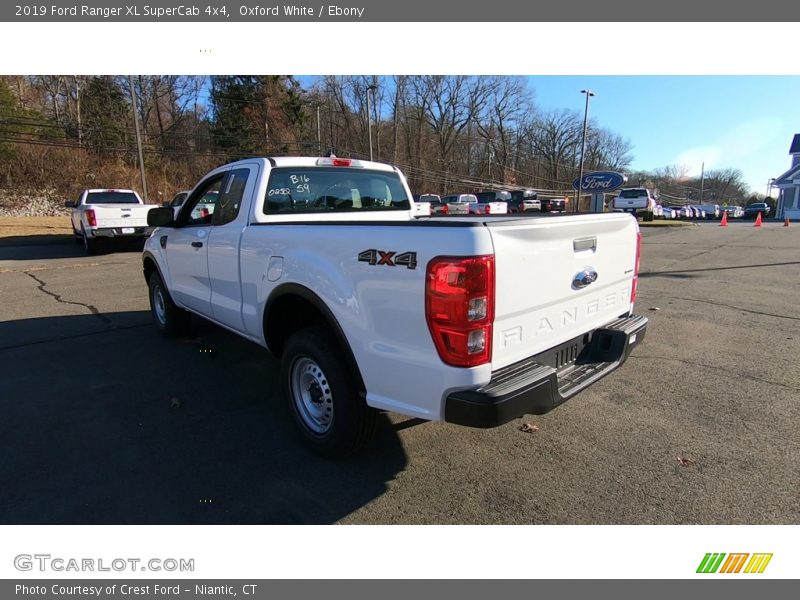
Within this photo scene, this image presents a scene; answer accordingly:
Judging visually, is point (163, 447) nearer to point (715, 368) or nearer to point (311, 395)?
point (311, 395)

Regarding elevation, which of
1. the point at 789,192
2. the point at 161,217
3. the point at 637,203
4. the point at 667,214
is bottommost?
the point at 161,217

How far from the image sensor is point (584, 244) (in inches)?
115

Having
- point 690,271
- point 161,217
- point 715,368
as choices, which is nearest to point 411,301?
point 161,217

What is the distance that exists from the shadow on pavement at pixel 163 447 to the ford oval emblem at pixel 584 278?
1.63m

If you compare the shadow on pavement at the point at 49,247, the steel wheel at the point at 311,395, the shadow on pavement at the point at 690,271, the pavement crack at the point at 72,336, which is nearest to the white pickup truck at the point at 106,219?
the shadow on pavement at the point at 49,247

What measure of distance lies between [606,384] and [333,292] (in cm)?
287

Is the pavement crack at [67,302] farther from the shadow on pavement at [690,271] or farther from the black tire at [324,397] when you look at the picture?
the shadow on pavement at [690,271]

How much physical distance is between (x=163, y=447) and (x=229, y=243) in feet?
5.52

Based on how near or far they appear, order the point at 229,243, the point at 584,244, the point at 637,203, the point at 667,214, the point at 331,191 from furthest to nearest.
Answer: the point at 667,214
the point at 637,203
the point at 331,191
the point at 229,243
the point at 584,244

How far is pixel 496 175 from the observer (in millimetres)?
76000

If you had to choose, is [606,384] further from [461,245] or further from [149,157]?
[149,157]

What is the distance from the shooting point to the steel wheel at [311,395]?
315cm

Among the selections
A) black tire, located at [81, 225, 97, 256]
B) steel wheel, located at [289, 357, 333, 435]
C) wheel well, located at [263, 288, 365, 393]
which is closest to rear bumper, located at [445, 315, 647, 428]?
wheel well, located at [263, 288, 365, 393]

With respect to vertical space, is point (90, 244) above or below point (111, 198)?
below
